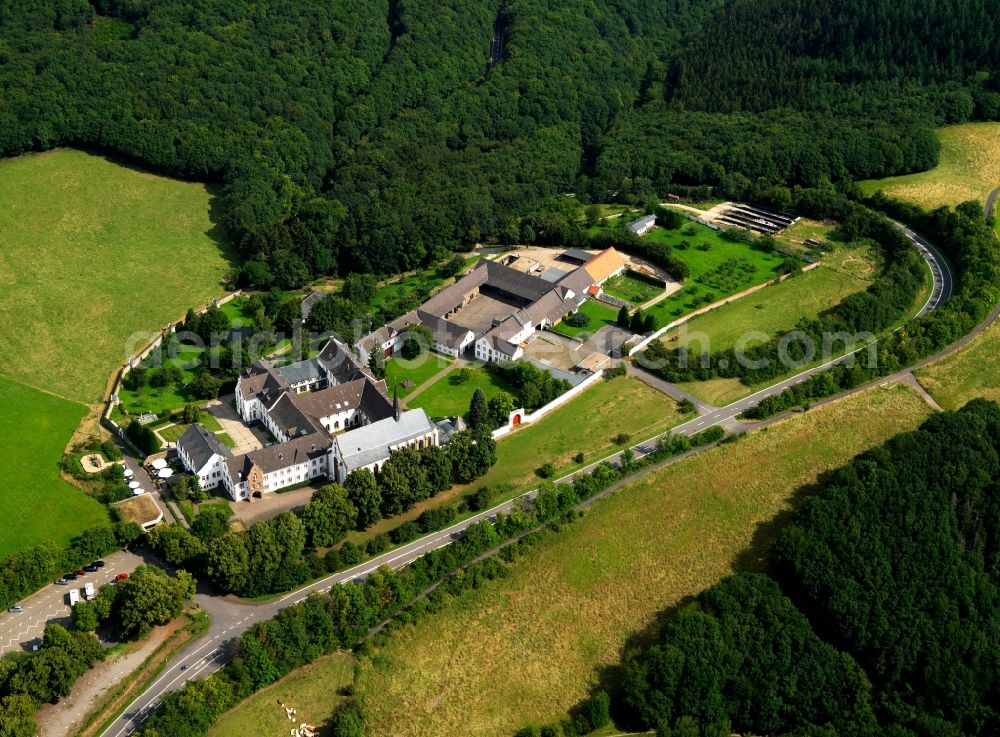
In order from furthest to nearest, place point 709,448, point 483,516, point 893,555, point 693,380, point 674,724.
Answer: point 693,380 < point 709,448 < point 483,516 < point 893,555 < point 674,724

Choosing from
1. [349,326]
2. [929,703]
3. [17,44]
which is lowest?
[929,703]

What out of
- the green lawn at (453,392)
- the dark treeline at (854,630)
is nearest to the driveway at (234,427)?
the green lawn at (453,392)

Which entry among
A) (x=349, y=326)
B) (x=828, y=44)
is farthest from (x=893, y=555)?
(x=828, y=44)

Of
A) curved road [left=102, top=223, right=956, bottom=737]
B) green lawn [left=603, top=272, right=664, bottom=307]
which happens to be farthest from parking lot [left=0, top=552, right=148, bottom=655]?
green lawn [left=603, top=272, right=664, bottom=307]

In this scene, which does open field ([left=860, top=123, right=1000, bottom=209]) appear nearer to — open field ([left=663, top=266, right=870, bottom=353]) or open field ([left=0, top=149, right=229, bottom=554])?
open field ([left=663, top=266, right=870, bottom=353])

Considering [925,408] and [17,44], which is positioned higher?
[17,44]


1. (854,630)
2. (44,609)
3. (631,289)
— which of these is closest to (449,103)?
(631,289)

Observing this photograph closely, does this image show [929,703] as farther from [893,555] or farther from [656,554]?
[656,554]

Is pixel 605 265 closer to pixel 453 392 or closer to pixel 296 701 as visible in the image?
pixel 453 392
